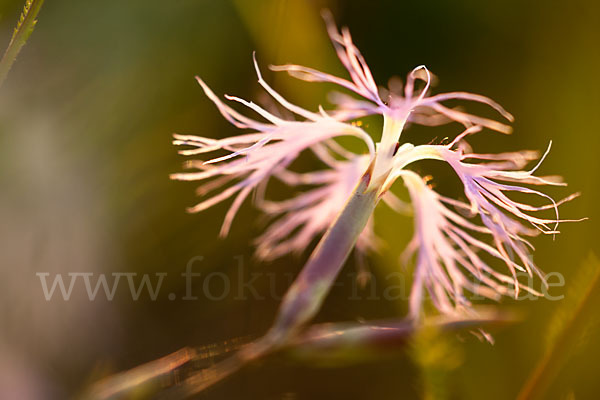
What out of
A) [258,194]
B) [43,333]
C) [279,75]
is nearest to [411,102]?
[258,194]

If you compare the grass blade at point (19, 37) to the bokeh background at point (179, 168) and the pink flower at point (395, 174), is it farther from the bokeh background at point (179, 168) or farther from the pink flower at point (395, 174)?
the bokeh background at point (179, 168)

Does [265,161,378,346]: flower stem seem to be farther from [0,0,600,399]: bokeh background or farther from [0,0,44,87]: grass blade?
[0,0,600,399]: bokeh background

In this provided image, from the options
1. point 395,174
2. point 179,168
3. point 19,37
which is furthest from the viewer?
point 179,168

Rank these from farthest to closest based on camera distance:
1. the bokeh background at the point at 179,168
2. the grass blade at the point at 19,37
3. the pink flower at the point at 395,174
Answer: the bokeh background at the point at 179,168 → the pink flower at the point at 395,174 → the grass blade at the point at 19,37

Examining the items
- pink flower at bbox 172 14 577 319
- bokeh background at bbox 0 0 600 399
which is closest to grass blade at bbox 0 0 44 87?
pink flower at bbox 172 14 577 319

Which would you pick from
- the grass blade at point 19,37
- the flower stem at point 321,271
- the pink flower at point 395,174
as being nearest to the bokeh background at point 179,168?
the pink flower at point 395,174

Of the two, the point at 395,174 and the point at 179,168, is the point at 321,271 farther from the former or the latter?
the point at 179,168

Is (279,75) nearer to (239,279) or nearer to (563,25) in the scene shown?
(239,279)

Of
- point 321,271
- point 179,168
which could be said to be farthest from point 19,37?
point 179,168
